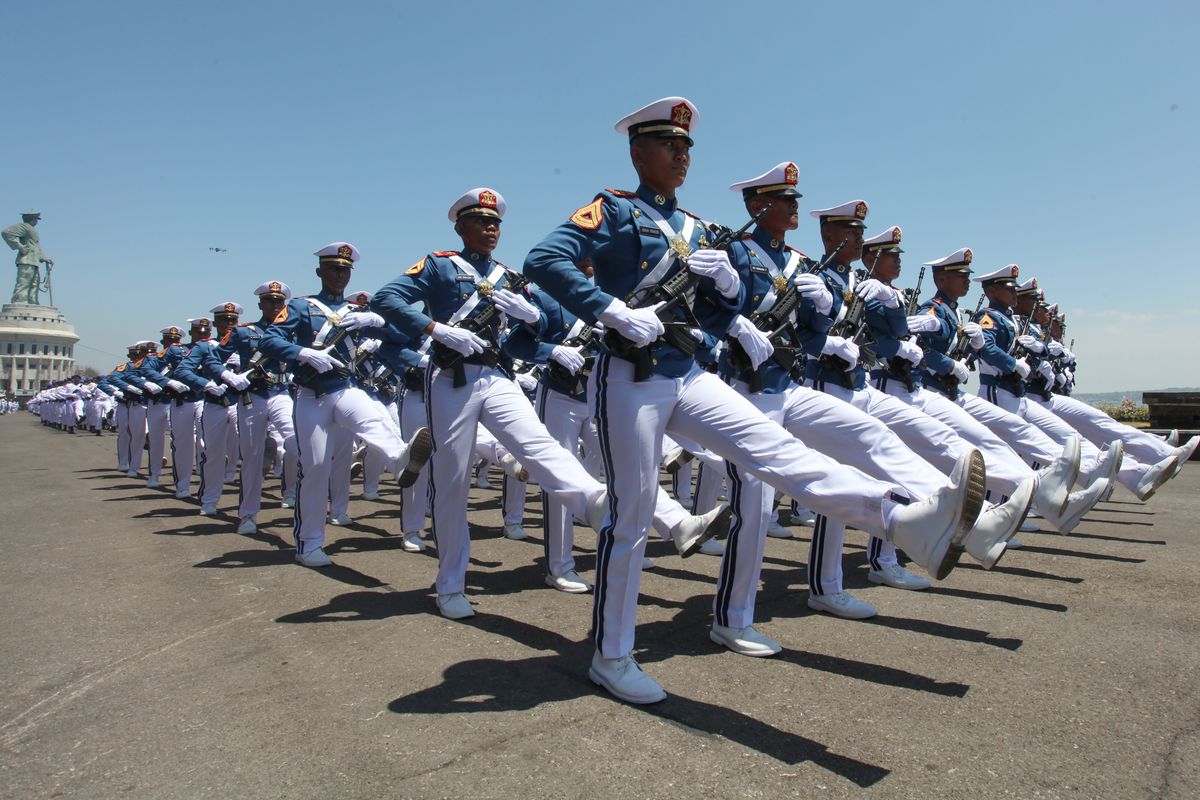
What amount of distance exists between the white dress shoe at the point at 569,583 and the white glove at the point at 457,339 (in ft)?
6.13

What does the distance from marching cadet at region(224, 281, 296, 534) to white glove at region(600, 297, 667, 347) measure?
21.9 ft

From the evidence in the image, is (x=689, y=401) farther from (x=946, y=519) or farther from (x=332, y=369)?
(x=332, y=369)

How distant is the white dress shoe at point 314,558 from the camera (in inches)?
262

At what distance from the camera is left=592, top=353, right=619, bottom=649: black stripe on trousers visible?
365 centimetres

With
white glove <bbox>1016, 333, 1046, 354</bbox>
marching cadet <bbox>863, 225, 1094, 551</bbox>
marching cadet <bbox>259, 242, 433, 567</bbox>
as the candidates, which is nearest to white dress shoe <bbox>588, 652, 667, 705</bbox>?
marching cadet <bbox>863, 225, 1094, 551</bbox>

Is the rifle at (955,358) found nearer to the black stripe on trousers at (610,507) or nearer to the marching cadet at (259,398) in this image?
the black stripe on trousers at (610,507)

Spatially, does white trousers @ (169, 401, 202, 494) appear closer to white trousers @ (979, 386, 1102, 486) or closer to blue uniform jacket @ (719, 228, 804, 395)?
blue uniform jacket @ (719, 228, 804, 395)

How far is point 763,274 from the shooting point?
459 cm

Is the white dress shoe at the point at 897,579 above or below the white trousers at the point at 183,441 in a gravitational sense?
below

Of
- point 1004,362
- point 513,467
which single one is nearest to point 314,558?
point 513,467

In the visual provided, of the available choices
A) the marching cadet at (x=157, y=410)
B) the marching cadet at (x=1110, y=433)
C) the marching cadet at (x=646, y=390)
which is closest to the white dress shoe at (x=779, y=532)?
the marching cadet at (x=1110, y=433)

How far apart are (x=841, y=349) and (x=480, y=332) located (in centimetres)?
236

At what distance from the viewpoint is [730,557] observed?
427 cm

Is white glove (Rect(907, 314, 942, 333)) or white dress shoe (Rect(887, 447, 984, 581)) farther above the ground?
white glove (Rect(907, 314, 942, 333))
